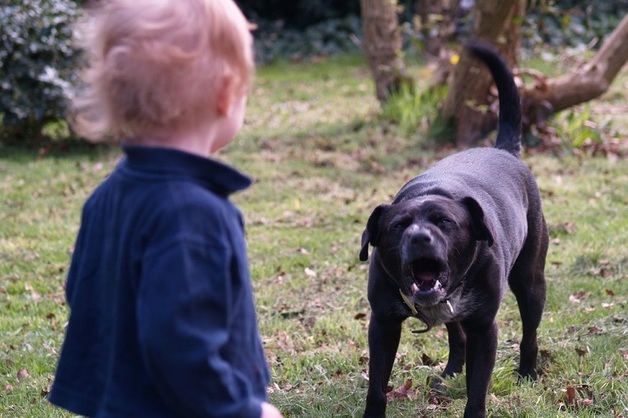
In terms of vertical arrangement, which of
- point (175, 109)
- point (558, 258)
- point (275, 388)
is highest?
→ point (175, 109)

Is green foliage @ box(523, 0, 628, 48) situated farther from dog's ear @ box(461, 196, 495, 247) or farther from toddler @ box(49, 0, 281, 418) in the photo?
toddler @ box(49, 0, 281, 418)

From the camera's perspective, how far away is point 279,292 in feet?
19.1

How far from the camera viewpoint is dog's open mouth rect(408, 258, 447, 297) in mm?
3447

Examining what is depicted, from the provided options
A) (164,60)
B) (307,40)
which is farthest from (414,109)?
(164,60)

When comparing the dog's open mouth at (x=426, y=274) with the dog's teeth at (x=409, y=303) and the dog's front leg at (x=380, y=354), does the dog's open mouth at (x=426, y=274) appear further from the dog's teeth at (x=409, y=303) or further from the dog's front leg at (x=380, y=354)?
the dog's front leg at (x=380, y=354)

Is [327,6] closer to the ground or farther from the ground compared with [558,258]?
closer to the ground

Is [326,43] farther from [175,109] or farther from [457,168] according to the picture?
[175,109]

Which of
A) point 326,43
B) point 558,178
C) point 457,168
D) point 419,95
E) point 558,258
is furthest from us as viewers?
point 326,43

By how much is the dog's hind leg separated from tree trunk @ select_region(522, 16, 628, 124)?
550cm

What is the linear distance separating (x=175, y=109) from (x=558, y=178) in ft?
23.9

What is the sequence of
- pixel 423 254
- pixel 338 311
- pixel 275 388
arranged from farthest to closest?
pixel 338 311
pixel 275 388
pixel 423 254

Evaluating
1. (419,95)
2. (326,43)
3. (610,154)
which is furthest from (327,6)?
(610,154)

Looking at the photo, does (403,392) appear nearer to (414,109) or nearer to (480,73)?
(480,73)

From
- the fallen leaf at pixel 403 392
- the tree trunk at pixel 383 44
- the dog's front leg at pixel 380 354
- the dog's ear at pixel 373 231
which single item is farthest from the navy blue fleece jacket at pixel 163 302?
the tree trunk at pixel 383 44
